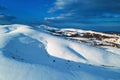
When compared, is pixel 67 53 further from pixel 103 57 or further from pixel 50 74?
pixel 50 74

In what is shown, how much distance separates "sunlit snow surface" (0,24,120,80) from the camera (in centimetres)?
907

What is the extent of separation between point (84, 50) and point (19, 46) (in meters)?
4.38

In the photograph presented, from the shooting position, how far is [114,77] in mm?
10539

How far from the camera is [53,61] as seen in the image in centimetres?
1270

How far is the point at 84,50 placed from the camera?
1772 cm

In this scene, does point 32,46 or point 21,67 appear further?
point 32,46

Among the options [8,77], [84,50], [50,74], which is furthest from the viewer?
[84,50]

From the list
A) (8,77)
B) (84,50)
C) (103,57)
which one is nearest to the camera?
(8,77)

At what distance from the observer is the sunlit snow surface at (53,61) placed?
9070mm

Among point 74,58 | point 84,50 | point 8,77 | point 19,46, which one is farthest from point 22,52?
point 8,77

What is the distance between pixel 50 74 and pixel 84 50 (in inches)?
347

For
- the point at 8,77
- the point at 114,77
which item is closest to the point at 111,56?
the point at 114,77

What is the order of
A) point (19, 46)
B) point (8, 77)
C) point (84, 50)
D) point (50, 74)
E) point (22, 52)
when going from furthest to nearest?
1. point (84, 50)
2. point (19, 46)
3. point (22, 52)
4. point (50, 74)
5. point (8, 77)

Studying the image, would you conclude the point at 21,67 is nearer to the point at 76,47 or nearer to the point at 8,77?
the point at 8,77
